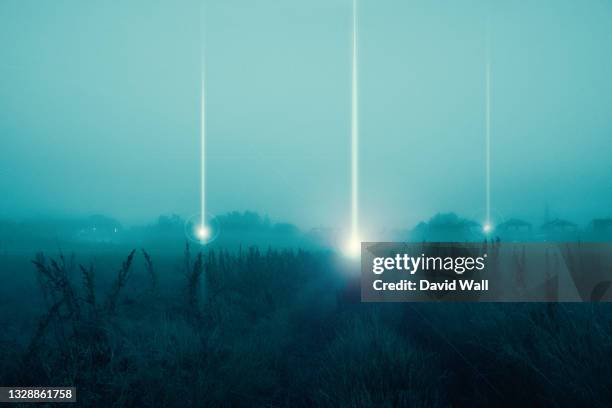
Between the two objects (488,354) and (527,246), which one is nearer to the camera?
(488,354)

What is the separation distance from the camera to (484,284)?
596cm

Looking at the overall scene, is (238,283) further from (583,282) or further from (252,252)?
(583,282)

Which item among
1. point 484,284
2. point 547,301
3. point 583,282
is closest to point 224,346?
point 547,301

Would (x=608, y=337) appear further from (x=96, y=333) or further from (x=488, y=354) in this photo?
(x=96, y=333)

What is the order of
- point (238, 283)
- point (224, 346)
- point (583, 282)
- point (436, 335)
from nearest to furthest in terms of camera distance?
point (224, 346) < point (436, 335) < point (583, 282) < point (238, 283)

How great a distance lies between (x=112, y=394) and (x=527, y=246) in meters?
6.91

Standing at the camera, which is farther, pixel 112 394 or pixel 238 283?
pixel 238 283

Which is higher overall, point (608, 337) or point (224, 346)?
point (608, 337)

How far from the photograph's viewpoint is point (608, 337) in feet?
8.97

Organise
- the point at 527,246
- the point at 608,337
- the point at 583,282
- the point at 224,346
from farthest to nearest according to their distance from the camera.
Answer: the point at 527,246
the point at 583,282
the point at 224,346
the point at 608,337

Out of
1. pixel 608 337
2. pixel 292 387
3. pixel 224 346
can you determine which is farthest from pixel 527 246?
pixel 224 346

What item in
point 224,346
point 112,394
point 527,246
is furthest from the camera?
point 527,246

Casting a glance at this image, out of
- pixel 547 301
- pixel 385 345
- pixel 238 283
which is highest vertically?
pixel 547 301

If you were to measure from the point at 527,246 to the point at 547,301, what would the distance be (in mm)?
2533
